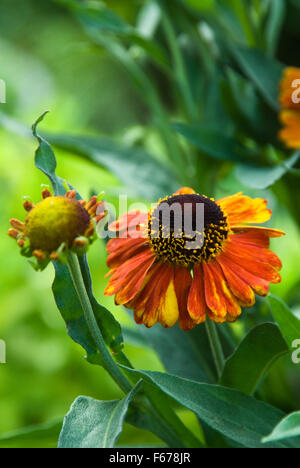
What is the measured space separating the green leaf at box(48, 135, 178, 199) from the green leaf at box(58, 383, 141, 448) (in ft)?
0.97

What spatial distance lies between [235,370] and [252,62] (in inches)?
13.5

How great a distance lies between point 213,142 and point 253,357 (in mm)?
263

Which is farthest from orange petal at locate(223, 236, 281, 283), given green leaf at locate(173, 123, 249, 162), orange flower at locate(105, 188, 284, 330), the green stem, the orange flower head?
the green stem

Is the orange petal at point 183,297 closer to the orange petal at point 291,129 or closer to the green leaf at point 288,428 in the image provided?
the green leaf at point 288,428

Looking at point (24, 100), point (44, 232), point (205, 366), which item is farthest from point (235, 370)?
point (24, 100)

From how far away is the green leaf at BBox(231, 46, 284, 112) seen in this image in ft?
Result: 1.91

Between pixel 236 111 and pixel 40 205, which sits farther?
pixel 236 111

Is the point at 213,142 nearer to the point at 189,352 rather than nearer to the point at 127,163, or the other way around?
the point at 127,163

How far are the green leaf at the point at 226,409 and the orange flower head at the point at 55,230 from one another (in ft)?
0.32

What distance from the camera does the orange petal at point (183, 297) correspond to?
0.35 meters

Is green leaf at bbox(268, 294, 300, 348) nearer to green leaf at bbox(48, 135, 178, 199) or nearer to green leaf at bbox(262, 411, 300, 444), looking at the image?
green leaf at bbox(262, 411, 300, 444)

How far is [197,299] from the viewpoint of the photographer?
1.10ft

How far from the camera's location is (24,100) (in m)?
1.57
